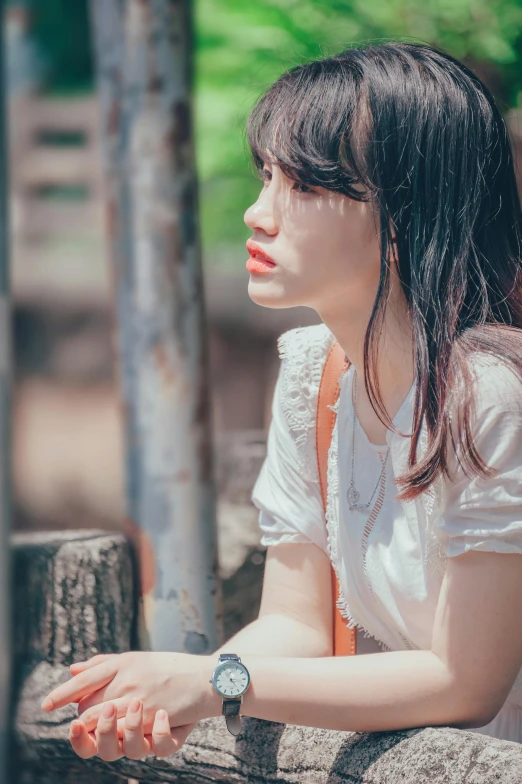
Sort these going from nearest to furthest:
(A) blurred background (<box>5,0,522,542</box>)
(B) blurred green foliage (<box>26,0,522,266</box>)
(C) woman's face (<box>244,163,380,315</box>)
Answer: (C) woman's face (<box>244,163,380,315</box>) < (B) blurred green foliage (<box>26,0,522,266</box>) < (A) blurred background (<box>5,0,522,542</box>)

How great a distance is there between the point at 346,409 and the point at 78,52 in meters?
5.00

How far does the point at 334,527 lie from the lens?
1.81m

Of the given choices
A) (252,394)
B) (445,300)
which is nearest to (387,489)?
(445,300)

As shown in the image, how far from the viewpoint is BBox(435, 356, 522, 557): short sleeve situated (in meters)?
1.42

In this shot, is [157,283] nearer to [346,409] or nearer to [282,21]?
[346,409]

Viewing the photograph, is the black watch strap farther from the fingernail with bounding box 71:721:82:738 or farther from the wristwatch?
the fingernail with bounding box 71:721:82:738

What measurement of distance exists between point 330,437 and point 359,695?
57cm

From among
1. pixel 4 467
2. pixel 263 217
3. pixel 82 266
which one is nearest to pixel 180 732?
pixel 263 217

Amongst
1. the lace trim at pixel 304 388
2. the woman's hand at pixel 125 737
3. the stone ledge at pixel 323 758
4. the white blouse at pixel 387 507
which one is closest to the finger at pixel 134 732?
the woman's hand at pixel 125 737

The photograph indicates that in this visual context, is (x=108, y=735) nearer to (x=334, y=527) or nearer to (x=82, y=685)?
(x=82, y=685)

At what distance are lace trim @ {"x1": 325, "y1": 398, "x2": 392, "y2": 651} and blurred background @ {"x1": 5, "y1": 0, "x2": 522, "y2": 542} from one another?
5.30 ft

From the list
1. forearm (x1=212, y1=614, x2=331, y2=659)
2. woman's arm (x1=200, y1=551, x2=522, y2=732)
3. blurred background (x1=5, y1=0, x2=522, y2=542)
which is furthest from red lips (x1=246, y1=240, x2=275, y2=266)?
blurred background (x1=5, y1=0, x2=522, y2=542)

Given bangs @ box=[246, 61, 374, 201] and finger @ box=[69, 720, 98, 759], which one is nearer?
finger @ box=[69, 720, 98, 759]

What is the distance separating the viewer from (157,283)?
2377mm
